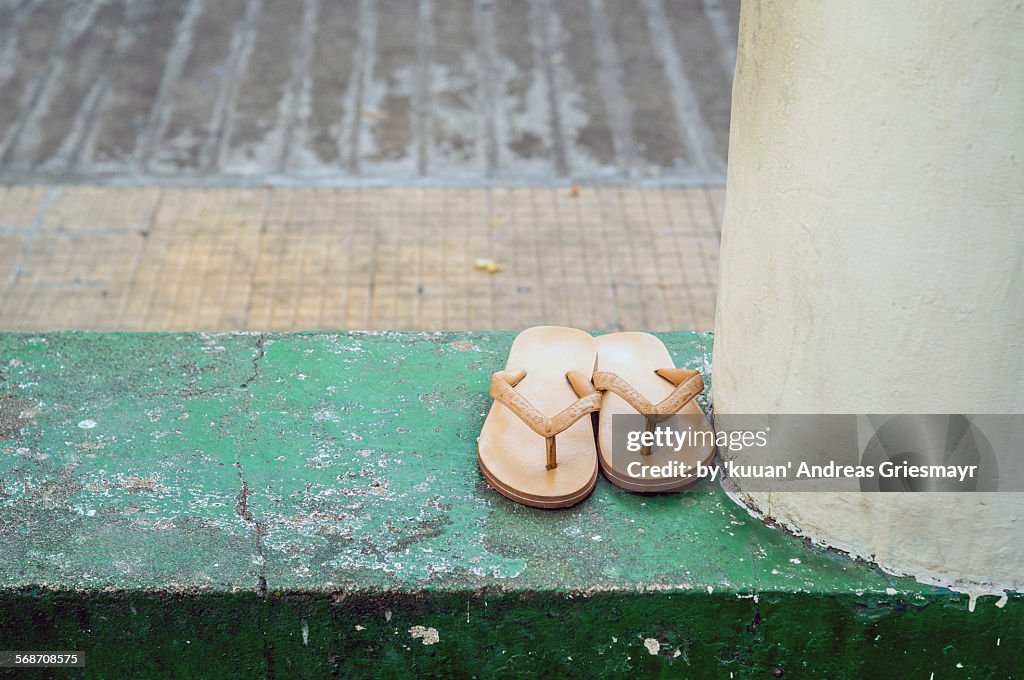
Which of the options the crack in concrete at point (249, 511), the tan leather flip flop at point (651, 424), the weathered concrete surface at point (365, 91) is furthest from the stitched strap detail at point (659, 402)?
the weathered concrete surface at point (365, 91)

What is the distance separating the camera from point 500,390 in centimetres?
209

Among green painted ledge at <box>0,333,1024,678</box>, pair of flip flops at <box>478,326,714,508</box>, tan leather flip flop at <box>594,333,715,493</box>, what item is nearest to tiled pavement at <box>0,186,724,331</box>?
pair of flip flops at <box>478,326,714,508</box>

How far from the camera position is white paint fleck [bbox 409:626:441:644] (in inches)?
76.5

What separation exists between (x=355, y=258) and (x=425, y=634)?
331cm

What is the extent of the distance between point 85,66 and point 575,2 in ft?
10.5

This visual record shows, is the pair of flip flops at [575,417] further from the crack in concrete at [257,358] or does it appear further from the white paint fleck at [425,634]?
the crack in concrete at [257,358]

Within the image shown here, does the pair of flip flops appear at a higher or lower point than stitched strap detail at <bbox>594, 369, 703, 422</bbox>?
lower

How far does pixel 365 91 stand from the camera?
6297 millimetres

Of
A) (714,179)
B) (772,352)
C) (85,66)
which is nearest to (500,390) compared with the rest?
(772,352)

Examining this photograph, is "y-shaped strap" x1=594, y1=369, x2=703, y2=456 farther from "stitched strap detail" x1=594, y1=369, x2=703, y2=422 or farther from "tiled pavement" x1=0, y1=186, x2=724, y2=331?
"tiled pavement" x1=0, y1=186, x2=724, y2=331

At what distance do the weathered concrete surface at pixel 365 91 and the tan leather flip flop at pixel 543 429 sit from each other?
331cm

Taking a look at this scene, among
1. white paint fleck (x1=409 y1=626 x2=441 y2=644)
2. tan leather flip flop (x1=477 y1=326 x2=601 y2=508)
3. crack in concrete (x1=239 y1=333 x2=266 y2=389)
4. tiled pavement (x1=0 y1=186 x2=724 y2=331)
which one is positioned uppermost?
tan leather flip flop (x1=477 y1=326 x2=601 y2=508)

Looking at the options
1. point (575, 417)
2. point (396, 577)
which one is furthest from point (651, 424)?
point (396, 577)

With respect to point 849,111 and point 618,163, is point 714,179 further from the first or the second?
point 849,111
